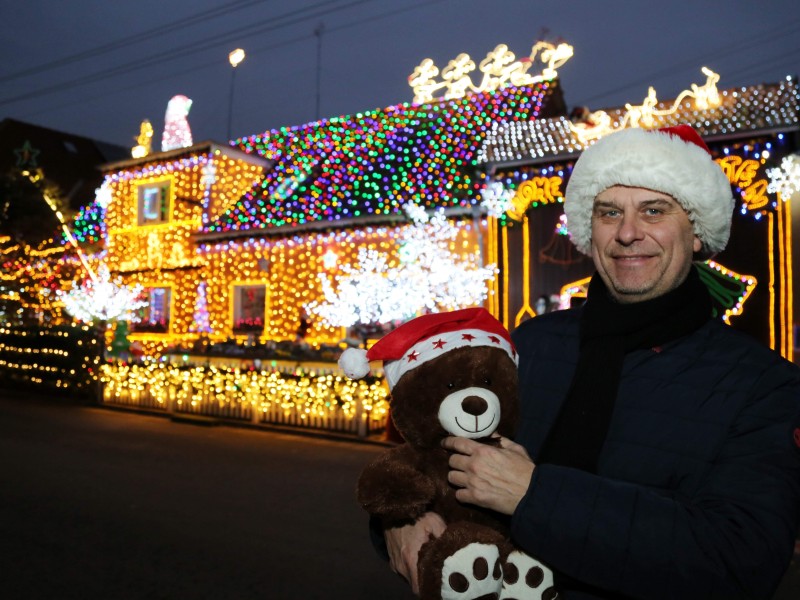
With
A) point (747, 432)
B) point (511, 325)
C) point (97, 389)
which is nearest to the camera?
point (747, 432)

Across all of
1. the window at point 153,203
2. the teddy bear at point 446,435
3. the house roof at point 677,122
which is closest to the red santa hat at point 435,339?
the teddy bear at point 446,435

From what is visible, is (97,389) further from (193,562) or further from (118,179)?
(193,562)

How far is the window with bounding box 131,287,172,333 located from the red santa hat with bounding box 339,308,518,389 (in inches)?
776

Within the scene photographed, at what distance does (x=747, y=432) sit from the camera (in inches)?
62.2

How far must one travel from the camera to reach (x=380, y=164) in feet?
58.2

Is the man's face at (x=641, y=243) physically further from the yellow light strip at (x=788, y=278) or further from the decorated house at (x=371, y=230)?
the yellow light strip at (x=788, y=278)

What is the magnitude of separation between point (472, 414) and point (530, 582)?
1.54 ft

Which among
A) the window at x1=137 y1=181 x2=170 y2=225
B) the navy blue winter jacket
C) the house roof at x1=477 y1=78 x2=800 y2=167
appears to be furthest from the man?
the window at x1=137 y1=181 x2=170 y2=225

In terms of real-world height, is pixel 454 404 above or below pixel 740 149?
below

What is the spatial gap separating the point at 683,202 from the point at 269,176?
63.5 feet

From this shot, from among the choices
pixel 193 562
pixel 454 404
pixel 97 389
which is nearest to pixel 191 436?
pixel 97 389

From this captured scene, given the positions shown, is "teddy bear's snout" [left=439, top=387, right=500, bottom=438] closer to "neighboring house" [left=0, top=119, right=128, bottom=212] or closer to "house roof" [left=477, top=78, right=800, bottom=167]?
"house roof" [left=477, top=78, right=800, bottom=167]

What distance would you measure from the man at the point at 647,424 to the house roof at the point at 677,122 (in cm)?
1118

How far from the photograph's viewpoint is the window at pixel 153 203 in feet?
68.0
